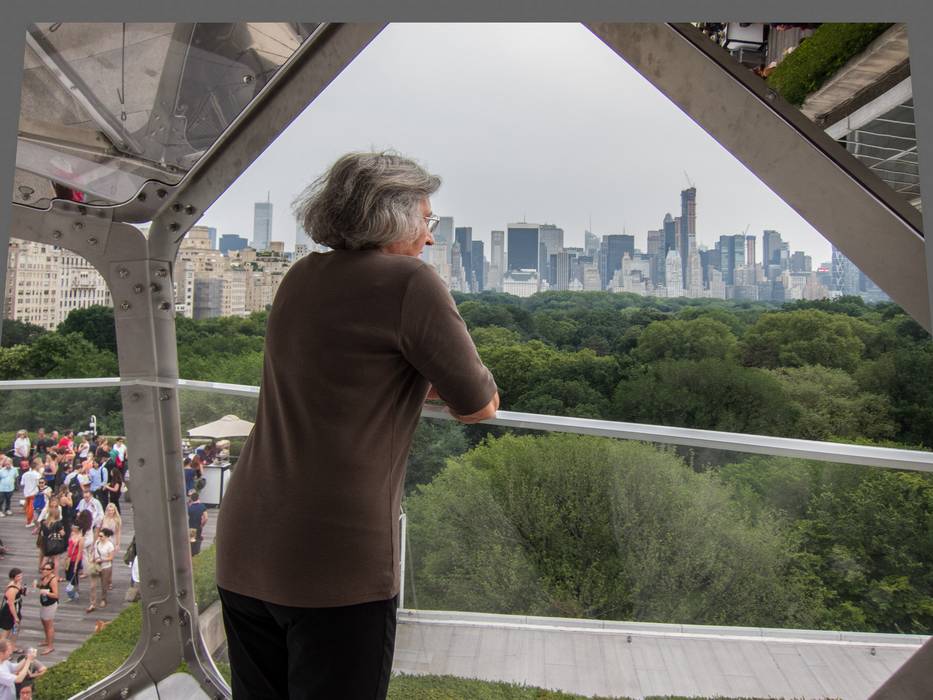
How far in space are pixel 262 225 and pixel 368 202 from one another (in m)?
12.8

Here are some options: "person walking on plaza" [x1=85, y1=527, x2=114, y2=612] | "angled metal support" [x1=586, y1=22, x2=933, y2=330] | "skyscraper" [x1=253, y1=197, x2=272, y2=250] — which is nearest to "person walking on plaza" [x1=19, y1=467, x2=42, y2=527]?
"person walking on plaza" [x1=85, y1=527, x2=114, y2=612]

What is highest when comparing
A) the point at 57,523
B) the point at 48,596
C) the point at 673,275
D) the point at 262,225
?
the point at 262,225

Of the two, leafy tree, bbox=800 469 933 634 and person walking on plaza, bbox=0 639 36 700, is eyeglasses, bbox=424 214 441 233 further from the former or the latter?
person walking on plaza, bbox=0 639 36 700

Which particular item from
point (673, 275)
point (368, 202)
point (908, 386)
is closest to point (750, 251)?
point (673, 275)

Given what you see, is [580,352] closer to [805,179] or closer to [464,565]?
[464,565]

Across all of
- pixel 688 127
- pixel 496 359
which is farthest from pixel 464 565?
pixel 688 127

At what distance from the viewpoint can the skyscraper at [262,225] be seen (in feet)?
36.4

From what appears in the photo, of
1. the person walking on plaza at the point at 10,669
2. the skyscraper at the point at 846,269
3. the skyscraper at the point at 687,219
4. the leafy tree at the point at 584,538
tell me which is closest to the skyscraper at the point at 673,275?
the skyscraper at the point at 687,219

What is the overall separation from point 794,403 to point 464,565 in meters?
12.4

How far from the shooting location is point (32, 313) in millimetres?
4656

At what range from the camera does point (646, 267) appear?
13422 mm

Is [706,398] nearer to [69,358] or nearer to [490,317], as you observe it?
[490,317]

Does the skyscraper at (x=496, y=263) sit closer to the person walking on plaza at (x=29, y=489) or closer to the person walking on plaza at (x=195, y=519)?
the person walking on plaza at (x=29, y=489)

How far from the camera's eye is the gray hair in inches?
38.4
